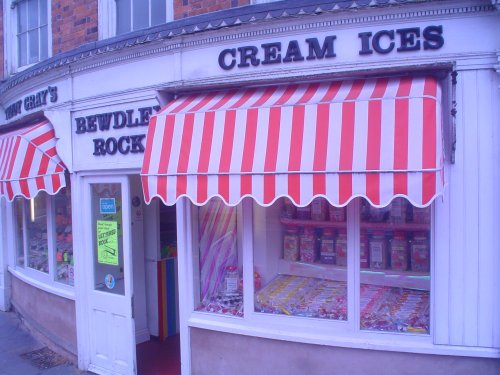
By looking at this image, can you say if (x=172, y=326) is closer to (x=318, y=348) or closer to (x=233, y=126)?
(x=318, y=348)

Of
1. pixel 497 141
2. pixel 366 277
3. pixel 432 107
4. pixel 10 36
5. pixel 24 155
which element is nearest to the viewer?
pixel 432 107

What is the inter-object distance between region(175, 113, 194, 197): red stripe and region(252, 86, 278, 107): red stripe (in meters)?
0.64

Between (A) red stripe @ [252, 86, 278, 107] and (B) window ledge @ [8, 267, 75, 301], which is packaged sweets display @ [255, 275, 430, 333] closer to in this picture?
(A) red stripe @ [252, 86, 278, 107]

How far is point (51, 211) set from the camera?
667 cm

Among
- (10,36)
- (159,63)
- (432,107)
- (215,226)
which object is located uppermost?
(10,36)

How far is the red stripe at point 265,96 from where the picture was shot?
13.5 feet

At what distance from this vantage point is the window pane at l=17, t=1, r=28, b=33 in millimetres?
7848

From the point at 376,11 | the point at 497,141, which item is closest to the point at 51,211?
the point at 376,11

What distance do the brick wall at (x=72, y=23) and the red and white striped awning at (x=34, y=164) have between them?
132cm

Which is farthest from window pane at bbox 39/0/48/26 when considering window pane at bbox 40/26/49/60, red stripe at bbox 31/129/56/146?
red stripe at bbox 31/129/56/146

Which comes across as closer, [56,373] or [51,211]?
[56,373]

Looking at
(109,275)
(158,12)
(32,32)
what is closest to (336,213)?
(109,275)

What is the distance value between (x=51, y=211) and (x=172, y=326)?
2510mm

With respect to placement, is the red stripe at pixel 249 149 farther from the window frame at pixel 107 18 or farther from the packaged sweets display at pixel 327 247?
the window frame at pixel 107 18
